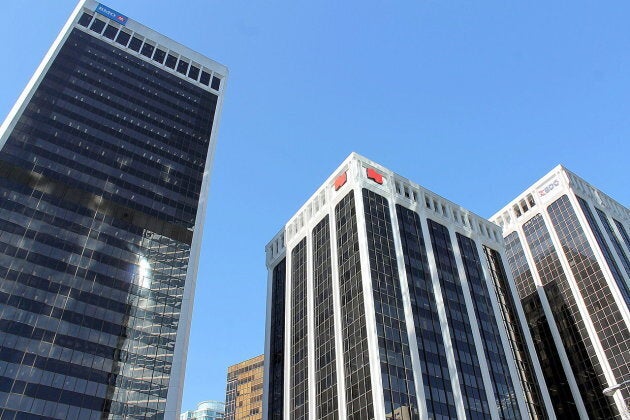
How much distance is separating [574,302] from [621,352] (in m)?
15.2

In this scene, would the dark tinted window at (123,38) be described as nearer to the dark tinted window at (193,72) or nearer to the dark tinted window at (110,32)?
the dark tinted window at (110,32)

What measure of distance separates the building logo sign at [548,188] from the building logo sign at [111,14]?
111m

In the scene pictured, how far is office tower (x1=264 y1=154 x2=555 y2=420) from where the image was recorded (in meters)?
82.4

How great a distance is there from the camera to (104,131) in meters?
116

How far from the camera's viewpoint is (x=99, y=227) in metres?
101

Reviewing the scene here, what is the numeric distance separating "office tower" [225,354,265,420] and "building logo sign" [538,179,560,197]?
308ft

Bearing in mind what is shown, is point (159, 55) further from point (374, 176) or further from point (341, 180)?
point (374, 176)

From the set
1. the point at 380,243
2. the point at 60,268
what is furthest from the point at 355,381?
the point at 60,268

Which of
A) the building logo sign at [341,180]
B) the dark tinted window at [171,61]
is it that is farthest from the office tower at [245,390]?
the dark tinted window at [171,61]

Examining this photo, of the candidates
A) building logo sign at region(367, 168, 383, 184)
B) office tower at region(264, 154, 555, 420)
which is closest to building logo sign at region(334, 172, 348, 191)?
office tower at region(264, 154, 555, 420)

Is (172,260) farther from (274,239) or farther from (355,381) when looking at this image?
(355,381)

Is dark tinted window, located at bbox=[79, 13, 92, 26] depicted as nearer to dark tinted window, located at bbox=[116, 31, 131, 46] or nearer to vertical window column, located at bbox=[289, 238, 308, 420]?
dark tinted window, located at bbox=[116, 31, 131, 46]

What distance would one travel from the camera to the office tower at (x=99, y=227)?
8319 cm

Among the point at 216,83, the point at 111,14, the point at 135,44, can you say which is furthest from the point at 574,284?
the point at 111,14
